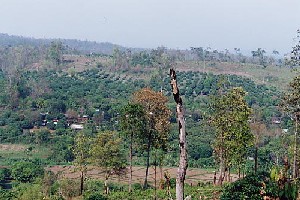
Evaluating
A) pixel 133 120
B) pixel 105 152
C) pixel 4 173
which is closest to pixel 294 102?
pixel 133 120

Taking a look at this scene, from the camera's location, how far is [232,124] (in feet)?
66.1

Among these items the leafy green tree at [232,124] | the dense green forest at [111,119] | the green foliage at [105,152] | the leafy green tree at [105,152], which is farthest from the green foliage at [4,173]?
the leafy green tree at [232,124]

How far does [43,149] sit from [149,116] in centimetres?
2713

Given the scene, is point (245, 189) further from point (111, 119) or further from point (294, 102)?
point (111, 119)

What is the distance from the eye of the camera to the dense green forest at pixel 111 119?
23.8 metres

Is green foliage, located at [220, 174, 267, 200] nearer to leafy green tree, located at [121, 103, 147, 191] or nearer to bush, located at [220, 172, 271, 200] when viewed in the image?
bush, located at [220, 172, 271, 200]

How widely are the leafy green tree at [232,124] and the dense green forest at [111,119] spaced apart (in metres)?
0.36

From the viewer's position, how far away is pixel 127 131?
912 inches

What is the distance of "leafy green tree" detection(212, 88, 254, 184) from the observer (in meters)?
19.9

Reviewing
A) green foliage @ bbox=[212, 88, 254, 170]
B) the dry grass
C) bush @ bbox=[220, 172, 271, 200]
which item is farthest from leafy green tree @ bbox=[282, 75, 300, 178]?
the dry grass

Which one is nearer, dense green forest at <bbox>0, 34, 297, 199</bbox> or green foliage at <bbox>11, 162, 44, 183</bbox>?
dense green forest at <bbox>0, 34, 297, 199</bbox>

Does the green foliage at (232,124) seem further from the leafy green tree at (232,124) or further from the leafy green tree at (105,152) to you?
the leafy green tree at (105,152)

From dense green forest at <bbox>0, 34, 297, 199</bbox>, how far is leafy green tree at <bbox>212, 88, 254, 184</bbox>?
36cm

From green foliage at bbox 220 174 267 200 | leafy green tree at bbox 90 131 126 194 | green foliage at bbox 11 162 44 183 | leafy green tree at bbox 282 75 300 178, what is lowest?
green foliage at bbox 11 162 44 183
